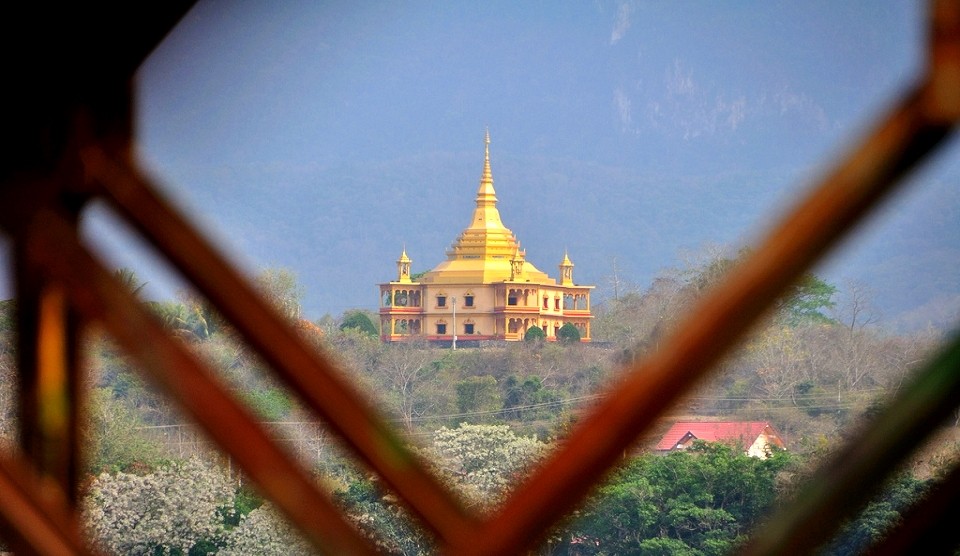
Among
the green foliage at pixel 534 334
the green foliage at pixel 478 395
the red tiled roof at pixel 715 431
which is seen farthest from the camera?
the green foliage at pixel 534 334

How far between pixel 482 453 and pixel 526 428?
10.8 feet

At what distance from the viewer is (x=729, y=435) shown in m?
20.9

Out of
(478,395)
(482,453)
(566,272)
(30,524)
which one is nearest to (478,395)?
(478,395)

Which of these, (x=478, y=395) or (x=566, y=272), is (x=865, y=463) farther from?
(x=566, y=272)

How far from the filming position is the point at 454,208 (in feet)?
209

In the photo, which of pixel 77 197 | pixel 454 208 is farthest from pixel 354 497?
pixel 454 208

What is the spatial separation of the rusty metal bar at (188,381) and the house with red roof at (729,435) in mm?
18599

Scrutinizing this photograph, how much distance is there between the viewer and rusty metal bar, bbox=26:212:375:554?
0.70m

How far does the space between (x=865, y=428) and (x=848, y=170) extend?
11cm

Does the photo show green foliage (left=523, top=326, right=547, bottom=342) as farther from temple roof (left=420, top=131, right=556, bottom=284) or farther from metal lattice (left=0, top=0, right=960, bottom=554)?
metal lattice (left=0, top=0, right=960, bottom=554)

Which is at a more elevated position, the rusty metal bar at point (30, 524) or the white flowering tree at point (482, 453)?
the white flowering tree at point (482, 453)

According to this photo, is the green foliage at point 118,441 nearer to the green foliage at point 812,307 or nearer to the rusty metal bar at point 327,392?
the green foliage at point 812,307

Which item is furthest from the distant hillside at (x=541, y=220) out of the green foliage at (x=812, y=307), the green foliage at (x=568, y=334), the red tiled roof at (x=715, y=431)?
the red tiled roof at (x=715, y=431)

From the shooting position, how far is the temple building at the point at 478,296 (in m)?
32.2
